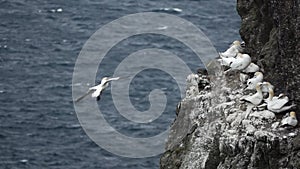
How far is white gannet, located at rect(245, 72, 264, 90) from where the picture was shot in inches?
1464

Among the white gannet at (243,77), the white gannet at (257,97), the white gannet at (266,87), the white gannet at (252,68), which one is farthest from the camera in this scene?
the white gannet at (243,77)

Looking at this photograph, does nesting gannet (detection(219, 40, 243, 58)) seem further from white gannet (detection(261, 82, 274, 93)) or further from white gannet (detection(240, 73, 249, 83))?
white gannet (detection(261, 82, 274, 93))

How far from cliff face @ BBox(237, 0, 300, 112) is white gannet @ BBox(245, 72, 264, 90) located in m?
0.26

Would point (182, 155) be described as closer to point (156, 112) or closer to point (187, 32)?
point (156, 112)

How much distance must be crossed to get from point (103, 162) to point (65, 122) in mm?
11460

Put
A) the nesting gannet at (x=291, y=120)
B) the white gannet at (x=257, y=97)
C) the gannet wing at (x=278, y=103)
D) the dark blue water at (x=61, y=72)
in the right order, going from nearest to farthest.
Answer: the nesting gannet at (x=291, y=120) → the gannet wing at (x=278, y=103) → the white gannet at (x=257, y=97) → the dark blue water at (x=61, y=72)

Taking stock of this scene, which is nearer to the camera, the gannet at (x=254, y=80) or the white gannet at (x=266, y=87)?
the white gannet at (x=266, y=87)

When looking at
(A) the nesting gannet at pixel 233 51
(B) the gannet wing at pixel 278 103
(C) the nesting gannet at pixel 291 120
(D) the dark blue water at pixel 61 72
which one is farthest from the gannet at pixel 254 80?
(D) the dark blue water at pixel 61 72

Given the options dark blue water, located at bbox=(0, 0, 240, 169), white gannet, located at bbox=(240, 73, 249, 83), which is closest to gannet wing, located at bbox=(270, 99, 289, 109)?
white gannet, located at bbox=(240, 73, 249, 83)

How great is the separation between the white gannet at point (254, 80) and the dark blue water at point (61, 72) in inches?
2433

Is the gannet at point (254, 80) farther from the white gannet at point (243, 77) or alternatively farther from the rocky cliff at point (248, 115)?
the white gannet at point (243, 77)

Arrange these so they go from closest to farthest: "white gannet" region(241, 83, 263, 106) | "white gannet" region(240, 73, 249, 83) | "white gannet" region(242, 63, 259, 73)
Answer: "white gannet" region(241, 83, 263, 106)
"white gannet" region(242, 63, 259, 73)
"white gannet" region(240, 73, 249, 83)

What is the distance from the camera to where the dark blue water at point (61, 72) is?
10356cm

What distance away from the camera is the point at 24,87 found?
117 metres
